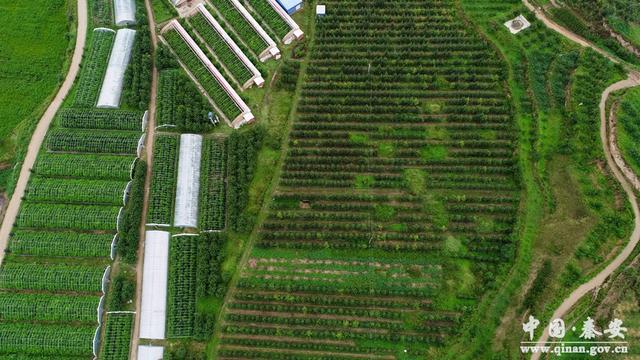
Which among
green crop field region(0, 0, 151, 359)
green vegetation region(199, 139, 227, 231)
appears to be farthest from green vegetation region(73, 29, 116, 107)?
green vegetation region(199, 139, 227, 231)

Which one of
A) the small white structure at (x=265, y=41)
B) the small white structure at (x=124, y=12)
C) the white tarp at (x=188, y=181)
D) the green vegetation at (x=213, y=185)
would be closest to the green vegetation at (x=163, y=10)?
the small white structure at (x=124, y=12)

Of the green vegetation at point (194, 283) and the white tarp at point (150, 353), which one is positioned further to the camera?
the green vegetation at point (194, 283)

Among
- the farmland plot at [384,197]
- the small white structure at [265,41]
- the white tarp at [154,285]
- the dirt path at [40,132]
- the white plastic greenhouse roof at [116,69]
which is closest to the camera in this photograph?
the white tarp at [154,285]

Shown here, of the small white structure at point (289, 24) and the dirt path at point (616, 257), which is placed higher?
the small white structure at point (289, 24)

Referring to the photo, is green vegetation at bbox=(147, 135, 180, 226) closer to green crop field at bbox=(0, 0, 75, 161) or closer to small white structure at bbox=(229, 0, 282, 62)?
small white structure at bbox=(229, 0, 282, 62)

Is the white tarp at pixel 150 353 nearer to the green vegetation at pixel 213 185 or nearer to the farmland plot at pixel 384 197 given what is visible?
the farmland plot at pixel 384 197

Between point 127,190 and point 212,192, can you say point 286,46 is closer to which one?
point 212,192

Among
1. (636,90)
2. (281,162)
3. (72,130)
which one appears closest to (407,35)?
(281,162)
